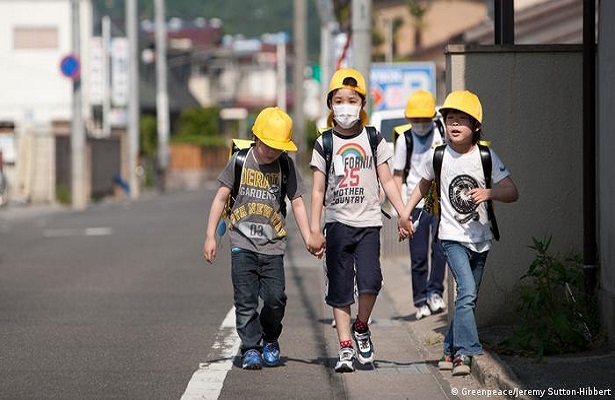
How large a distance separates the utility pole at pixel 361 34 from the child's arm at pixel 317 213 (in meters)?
7.75

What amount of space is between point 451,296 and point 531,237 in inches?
29.3

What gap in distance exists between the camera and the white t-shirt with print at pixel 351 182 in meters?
8.59

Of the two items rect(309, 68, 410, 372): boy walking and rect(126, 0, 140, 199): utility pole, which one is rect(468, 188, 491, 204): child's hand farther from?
rect(126, 0, 140, 199): utility pole

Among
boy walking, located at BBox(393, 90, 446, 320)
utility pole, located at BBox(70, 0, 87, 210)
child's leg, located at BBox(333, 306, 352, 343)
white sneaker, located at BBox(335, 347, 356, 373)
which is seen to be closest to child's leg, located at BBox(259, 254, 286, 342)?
child's leg, located at BBox(333, 306, 352, 343)

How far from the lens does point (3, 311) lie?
11.7m

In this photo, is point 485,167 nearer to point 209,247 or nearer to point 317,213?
point 317,213

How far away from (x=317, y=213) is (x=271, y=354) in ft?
3.59

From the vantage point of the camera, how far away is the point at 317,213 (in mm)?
Answer: 8500

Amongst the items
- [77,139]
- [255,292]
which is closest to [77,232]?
[77,139]

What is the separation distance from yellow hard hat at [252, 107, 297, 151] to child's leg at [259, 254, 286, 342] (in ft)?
2.63

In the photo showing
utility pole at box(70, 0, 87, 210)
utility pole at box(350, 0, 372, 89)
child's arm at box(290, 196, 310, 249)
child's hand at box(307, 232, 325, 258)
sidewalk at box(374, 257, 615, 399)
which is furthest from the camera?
utility pole at box(70, 0, 87, 210)

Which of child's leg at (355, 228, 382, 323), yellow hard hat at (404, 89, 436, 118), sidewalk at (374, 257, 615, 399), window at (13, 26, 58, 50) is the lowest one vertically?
sidewalk at (374, 257, 615, 399)

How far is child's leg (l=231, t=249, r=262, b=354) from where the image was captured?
8773 millimetres

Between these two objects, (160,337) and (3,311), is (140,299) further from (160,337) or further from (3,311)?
(160,337)
